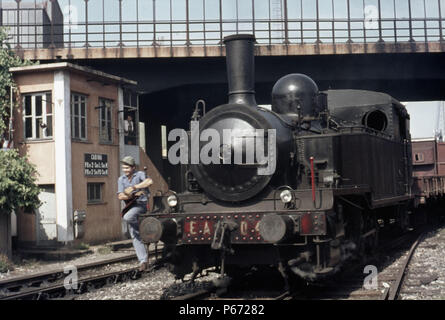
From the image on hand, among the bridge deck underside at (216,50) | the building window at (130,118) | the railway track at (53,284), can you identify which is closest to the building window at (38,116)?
the building window at (130,118)

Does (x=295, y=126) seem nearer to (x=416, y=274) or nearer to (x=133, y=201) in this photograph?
(x=133, y=201)

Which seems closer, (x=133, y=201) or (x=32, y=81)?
(x=133, y=201)

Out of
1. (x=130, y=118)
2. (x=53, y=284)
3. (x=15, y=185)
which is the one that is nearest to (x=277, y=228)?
(x=53, y=284)

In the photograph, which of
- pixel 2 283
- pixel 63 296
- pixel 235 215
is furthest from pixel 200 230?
pixel 2 283

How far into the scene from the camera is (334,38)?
20.2m

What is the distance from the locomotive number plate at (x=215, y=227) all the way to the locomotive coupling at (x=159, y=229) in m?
0.14

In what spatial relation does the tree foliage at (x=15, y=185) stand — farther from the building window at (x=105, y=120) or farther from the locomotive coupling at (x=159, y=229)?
the locomotive coupling at (x=159, y=229)

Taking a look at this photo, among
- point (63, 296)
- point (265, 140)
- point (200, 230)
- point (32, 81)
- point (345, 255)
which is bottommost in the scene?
point (63, 296)

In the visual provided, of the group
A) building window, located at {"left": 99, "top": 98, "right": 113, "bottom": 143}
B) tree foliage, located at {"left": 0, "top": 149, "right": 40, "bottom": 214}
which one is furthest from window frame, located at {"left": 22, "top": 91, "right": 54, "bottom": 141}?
tree foliage, located at {"left": 0, "top": 149, "right": 40, "bottom": 214}

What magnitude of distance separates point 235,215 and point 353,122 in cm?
398

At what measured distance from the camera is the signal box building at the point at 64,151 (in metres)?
15.4

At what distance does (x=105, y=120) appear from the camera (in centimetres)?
1762

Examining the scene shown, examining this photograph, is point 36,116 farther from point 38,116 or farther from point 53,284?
point 53,284

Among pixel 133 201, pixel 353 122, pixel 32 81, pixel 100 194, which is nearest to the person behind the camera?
pixel 133 201
